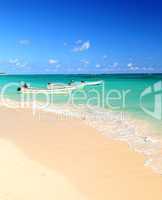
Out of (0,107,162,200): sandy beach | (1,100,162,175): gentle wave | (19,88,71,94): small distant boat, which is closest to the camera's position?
(0,107,162,200): sandy beach

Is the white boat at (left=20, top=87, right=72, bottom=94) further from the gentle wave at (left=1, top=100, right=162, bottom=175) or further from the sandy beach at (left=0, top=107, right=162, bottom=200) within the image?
the sandy beach at (left=0, top=107, right=162, bottom=200)

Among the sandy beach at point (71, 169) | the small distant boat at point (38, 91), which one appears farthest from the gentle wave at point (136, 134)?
the small distant boat at point (38, 91)

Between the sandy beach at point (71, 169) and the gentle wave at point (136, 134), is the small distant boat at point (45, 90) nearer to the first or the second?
the gentle wave at point (136, 134)

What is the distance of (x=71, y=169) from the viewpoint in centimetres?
647

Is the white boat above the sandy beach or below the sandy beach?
above

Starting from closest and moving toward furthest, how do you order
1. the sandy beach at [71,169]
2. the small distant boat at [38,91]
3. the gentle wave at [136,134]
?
the sandy beach at [71,169] < the gentle wave at [136,134] < the small distant boat at [38,91]

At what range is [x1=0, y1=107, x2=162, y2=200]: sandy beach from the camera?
5266 millimetres

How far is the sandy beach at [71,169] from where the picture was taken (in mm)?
5266

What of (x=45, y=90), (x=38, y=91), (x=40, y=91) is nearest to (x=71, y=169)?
(x=38, y=91)

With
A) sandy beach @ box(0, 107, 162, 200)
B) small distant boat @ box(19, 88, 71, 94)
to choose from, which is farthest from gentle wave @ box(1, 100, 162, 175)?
small distant boat @ box(19, 88, 71, 94)

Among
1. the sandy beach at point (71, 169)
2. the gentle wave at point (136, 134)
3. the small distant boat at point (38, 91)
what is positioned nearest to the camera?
the sandy beach at point (71, 169)

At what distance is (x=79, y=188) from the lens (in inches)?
216

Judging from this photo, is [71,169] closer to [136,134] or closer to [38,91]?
[136,134]

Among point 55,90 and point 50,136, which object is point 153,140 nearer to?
point 50,136
